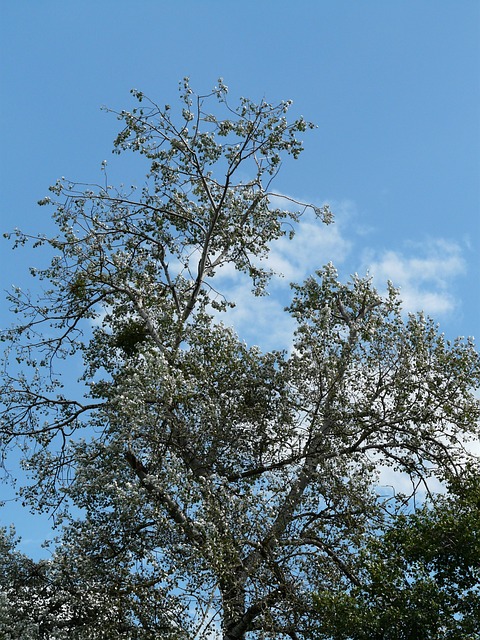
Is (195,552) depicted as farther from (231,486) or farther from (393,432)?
(393,432)

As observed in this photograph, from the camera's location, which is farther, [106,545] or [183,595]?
[106,545]

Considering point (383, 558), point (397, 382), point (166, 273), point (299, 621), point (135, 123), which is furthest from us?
point (166, 273)

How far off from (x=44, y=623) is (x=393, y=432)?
26.0 feet

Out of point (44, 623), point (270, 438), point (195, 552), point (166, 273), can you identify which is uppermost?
point (166, 273)

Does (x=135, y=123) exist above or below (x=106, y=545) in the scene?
above

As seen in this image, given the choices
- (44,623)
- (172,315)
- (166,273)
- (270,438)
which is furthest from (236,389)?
(44,623)

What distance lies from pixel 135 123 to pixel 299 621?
11.0 metres

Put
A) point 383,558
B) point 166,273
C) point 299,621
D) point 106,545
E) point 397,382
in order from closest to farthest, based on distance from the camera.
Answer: point 383,558 < point 299,621 < point 106,545 < point 397,382 < point 166,273

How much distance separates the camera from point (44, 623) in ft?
49.9

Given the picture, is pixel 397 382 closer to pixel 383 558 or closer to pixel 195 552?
pixel 383 558

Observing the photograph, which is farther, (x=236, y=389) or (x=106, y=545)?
(x=236, y=389)

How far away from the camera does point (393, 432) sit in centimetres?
1703

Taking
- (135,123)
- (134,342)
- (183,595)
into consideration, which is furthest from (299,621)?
(135,123)

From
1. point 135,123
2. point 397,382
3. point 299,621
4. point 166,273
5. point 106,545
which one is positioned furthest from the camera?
point 166,273
